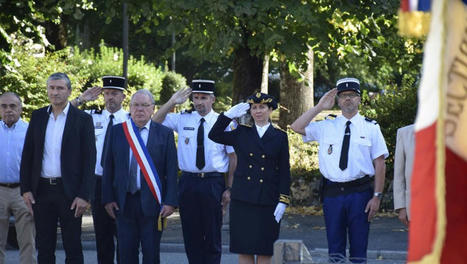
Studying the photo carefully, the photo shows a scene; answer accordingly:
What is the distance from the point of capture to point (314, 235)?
14148mm

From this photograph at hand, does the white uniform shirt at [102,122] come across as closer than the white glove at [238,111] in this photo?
No

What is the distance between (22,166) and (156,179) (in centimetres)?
131

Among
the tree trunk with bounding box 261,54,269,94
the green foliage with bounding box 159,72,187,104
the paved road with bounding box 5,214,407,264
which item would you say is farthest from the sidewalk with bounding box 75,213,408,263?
the green foliage with bounding box 159,72,187,104

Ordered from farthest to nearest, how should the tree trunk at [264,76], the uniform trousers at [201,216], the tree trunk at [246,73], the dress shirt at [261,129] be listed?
the tree trunk at [264,76]
the tree trunk at [246,73]
the uniform trousers at [201,216]
the dress shirt at [261,129]

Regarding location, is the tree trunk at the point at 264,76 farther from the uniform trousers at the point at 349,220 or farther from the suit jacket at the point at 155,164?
the uniform trousers at the point at 349,220

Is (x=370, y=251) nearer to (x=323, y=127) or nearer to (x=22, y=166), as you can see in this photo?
(x=323, y=127)

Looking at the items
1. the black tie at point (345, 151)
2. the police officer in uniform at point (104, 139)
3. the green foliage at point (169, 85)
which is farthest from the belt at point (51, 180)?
the green foliage at point (169, 85)

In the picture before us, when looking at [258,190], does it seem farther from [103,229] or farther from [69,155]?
[103,229]

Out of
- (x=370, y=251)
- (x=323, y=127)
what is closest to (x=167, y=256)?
(x=370, y=251)

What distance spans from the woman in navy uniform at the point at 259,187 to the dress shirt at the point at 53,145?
68.0 inches

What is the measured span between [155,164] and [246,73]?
946 centimetres

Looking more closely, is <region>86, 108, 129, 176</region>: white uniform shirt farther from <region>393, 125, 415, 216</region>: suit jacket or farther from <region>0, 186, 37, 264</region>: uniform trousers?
<region>393, 125, 415, 216</region>: suit jacket

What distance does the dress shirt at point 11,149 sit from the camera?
32.5 ft

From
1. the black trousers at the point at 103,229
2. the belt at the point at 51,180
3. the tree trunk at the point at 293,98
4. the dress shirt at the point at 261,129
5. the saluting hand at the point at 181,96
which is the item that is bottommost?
the black trousers at the point at 103,229
